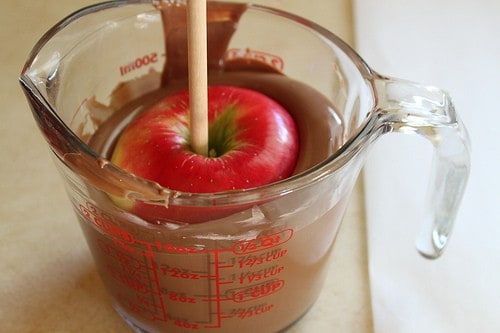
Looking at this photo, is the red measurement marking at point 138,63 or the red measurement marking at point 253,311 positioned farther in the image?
the red measurement marking at point 138,63

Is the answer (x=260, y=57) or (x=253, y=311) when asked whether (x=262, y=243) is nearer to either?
(x=253, y=311)

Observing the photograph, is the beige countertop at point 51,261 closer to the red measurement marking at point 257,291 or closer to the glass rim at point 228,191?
the red measurement marking at point 257,291

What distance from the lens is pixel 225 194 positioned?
45 centimetres

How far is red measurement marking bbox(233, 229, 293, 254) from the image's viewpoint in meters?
0.49

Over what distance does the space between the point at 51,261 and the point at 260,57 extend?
0.99 ft

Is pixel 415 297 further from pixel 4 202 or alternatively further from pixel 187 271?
pixel 4 202

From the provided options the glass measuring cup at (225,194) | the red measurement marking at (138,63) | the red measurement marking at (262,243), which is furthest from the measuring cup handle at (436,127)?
the red measurement marking at (138,63)

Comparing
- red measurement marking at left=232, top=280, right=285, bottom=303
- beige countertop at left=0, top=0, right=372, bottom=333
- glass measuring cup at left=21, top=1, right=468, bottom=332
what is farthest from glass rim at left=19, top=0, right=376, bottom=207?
beige countertop at left=0, top=0, right=372, bottom=333

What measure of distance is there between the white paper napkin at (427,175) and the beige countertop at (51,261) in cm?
2

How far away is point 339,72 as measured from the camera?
0.63 metres

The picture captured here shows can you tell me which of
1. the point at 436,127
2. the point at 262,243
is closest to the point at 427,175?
the point at 436,127

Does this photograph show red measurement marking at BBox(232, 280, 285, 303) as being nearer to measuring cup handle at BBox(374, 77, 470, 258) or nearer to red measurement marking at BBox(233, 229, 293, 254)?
red measurement marking at BBox(233, 229, 293, 254)

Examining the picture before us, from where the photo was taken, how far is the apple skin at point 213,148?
520 millimetres

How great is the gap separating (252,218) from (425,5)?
26.4 inches
